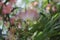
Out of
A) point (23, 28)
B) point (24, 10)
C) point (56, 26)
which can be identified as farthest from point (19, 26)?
point (56, 26)

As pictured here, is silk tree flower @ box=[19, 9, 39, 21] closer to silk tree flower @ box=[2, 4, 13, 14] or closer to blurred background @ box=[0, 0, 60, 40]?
blurred background @ box=[0, 0, 60, 40]

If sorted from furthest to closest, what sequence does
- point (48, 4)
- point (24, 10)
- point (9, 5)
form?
1. point (48, 4)
2. point (24, 10)
3. point (9, 5)

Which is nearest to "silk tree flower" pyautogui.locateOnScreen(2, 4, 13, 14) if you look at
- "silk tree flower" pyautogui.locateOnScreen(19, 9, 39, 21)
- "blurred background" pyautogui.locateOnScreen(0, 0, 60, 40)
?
"blurred background" pyautogui.locateOnScreen(0, 0, 60, 40)

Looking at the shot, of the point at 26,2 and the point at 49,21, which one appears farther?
the point at 26,2

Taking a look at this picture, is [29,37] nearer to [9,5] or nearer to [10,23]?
[10,23]

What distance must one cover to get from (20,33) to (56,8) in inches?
15.6

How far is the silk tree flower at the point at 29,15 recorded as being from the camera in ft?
4.16

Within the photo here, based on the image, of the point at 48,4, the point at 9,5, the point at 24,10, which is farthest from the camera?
the point at 48,4

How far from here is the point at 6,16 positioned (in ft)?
3.95

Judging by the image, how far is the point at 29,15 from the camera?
51.2 inches

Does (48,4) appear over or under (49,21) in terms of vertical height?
over

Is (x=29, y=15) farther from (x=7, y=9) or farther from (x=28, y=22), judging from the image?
(x=7, y=9)

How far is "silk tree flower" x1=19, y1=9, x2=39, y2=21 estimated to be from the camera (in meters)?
1.27

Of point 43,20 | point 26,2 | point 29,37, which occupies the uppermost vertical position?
A: point 26,2
